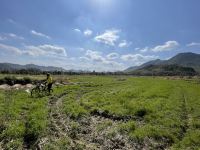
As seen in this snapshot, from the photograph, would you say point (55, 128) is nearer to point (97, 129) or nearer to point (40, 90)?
point (97, 129)

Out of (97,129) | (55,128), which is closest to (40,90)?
(55,128)

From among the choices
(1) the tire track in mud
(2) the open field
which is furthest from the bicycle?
(1) the tire track in mud

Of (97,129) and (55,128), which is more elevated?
(55,128)

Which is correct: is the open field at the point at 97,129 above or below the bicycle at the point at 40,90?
below

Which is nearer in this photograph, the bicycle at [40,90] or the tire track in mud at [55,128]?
the tire track in mud at [55,128]

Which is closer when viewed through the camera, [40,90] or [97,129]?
[97,129]

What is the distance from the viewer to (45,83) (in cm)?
3931

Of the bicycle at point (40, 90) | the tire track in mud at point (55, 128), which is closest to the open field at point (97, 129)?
the tire track in mud at point (55, 128)

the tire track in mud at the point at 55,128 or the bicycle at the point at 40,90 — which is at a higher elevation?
the bicycle at the point at 40,90

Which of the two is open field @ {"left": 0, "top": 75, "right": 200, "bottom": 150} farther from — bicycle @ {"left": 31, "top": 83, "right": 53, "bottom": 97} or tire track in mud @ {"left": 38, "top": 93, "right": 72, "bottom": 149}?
bicycle @ {"left": 31, "top": 83, "right": 53, "bottom": 97}

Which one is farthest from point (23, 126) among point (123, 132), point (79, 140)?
point (123, 132)

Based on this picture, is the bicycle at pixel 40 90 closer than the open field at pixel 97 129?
No

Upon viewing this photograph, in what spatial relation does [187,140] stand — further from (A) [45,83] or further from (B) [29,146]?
(A) [45,83]

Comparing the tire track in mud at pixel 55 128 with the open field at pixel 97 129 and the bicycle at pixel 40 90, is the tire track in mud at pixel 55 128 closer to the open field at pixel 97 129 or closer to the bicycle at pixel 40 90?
the open field at pixel 97 129
